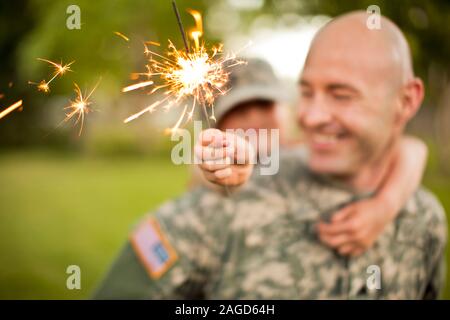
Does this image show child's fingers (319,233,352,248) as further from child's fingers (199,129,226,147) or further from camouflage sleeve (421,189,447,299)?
child's fingers (199,129,226,147)

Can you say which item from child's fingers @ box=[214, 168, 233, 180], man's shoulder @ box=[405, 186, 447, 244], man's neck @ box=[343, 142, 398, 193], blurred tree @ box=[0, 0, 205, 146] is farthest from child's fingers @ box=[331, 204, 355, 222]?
blurred tree @ box=[0, 0, 205, 146]

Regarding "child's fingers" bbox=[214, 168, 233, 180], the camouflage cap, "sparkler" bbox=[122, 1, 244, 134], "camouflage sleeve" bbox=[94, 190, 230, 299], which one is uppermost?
the camouflage cap

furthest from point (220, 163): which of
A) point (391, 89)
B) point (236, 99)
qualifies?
point (236, 99)

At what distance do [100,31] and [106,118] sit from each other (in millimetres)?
9083

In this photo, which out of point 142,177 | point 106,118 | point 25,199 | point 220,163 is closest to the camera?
point 220,163

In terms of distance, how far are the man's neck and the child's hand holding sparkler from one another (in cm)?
61

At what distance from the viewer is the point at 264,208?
51.2 inches

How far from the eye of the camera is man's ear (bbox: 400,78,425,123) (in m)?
1.21

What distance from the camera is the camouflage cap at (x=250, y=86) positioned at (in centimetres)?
151

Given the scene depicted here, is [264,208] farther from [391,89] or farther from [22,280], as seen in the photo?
[22,280]

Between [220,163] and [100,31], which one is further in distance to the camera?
[100,31]

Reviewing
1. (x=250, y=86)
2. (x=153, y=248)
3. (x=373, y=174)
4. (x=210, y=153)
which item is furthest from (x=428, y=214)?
(x=210, y=153)

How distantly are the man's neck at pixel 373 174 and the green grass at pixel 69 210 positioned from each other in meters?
1.40

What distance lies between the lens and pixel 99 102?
380 centimetres
